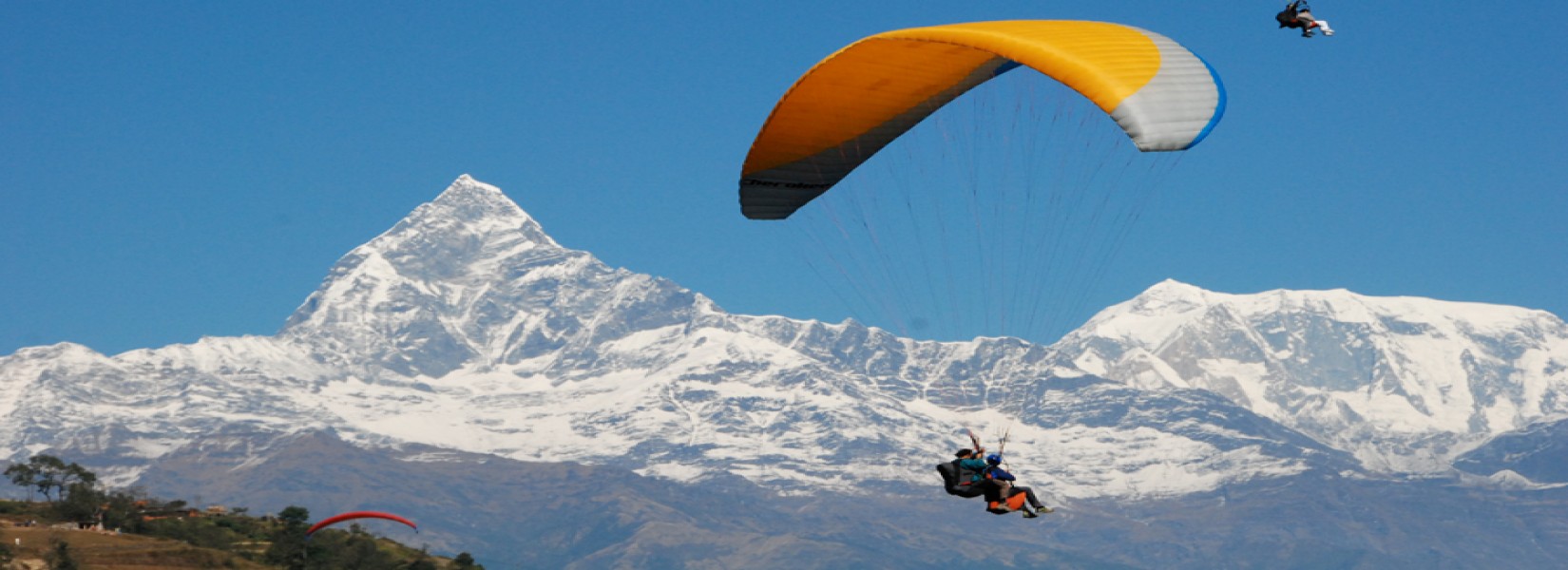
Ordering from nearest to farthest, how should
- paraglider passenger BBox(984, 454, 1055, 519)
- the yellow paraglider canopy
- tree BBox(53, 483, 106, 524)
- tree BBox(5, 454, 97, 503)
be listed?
the yellow paraglider canopy < paraglider passenger BBox(984, 454, 1055, 519) < tree BBox(53, 483, 106, 524) < tree BBox(5, 454, 97, 503)

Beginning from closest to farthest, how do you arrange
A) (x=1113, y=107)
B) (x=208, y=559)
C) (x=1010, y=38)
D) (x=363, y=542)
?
1. (x=1113, y=107)
2. (x=1010, y=38)
3. (x=208, y=559)
4. (x=363, y=542)

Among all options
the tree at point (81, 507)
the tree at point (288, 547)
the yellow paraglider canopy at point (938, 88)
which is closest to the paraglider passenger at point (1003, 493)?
the yellow paraglider canopy at point (938, 88)

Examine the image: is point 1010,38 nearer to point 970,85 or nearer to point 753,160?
point 970,85

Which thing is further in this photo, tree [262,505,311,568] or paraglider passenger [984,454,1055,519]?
tree [262,505,311,568]

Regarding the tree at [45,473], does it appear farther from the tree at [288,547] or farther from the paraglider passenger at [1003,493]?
the paraglider passenger at [1003,493]

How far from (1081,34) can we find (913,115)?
22.8 feet

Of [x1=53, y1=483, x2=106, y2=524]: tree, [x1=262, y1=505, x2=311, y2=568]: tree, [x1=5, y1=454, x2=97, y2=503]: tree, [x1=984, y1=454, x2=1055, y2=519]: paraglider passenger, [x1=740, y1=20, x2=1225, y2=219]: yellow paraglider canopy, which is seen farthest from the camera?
[x1=5, y1=454, x2=97, y2=503]: tree

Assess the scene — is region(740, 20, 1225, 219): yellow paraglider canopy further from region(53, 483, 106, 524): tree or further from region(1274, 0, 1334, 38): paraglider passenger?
region(53, 483, 106, 524): tree

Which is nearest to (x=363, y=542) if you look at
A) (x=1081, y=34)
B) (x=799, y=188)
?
(x=799, y=188)

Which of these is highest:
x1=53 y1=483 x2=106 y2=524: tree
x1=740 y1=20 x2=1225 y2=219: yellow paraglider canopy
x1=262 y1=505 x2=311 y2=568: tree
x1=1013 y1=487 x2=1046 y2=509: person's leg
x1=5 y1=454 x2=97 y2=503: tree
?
x1=5 y1=454 x2=97 y2=503: tree

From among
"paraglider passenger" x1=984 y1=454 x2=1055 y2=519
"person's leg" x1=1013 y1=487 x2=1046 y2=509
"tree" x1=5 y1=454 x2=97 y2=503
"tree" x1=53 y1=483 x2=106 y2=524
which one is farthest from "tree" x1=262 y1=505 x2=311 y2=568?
"person's leg" x1=1013 y1=487 x2=1046 y2=509

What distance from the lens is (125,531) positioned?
477 feet

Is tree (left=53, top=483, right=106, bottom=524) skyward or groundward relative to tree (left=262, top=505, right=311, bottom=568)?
skyward

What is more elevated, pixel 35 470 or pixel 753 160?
pixel 35 470
